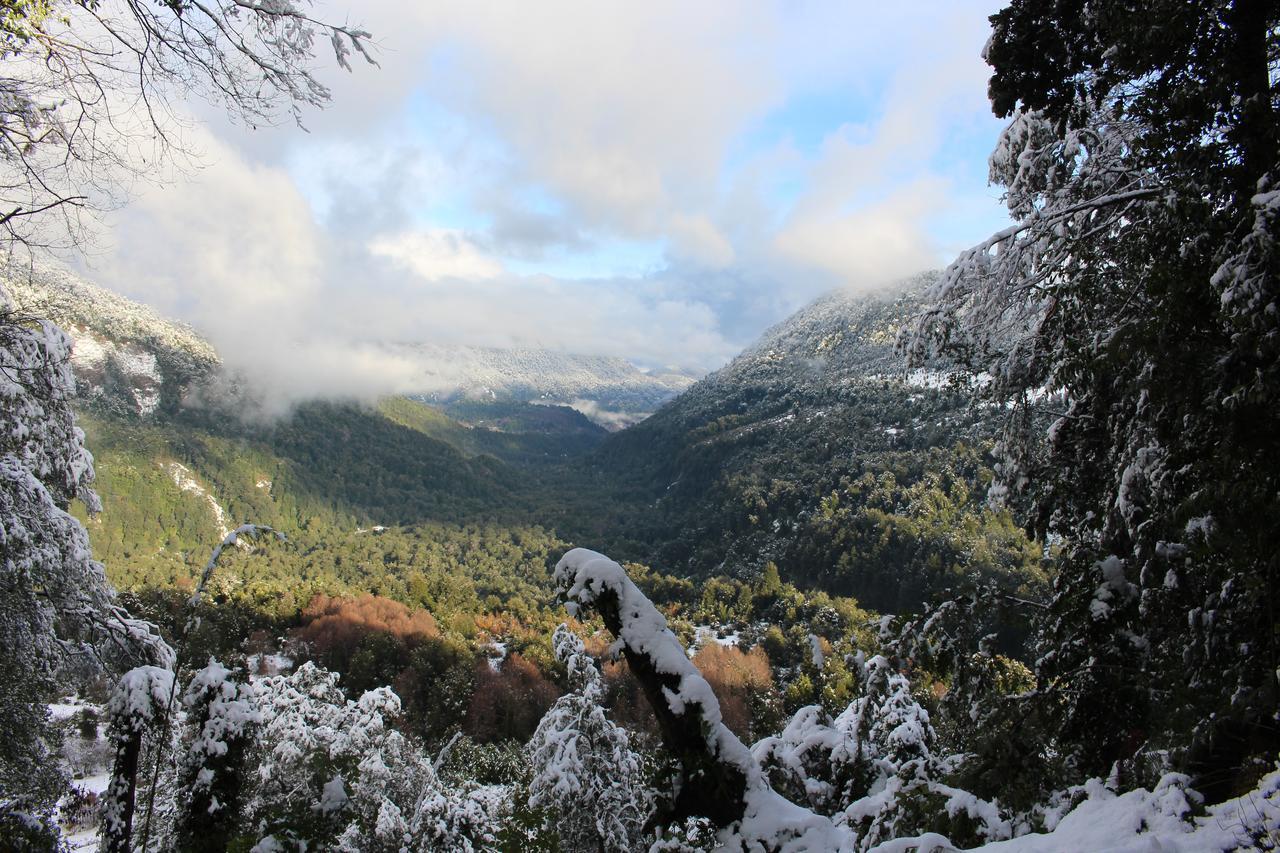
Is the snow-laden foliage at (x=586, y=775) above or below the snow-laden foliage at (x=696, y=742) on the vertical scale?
below

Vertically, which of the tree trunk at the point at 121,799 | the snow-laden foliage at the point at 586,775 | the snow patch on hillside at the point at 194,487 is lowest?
the snow-laden foliage at the point at 586,775

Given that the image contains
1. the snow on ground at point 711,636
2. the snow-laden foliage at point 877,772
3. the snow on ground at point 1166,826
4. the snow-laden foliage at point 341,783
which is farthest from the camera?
the snow on ground at point 711,636

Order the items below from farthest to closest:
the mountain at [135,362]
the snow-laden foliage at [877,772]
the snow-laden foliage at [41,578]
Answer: the mountain at [135,362] < the snow-laden foliage at [41,578] < the snow-laden foliage at [877,772]

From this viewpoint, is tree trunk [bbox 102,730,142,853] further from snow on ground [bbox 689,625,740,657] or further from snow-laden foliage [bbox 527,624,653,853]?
snow on ground [bbox 689,625,740,657]

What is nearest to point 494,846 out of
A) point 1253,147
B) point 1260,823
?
point 1260,823

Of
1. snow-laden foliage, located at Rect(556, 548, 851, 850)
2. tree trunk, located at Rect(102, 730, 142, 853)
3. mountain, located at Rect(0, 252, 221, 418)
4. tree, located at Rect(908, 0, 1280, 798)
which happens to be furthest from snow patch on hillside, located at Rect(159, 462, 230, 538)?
tree, located at Rect(908, 0, 1280, 798)

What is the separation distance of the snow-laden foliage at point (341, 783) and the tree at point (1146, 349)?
348 inches

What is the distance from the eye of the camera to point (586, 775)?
11.4 m

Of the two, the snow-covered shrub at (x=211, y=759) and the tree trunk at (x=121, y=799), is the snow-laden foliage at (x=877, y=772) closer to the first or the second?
the snow-covered shrub at (x=211, y=759)

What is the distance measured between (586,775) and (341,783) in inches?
173

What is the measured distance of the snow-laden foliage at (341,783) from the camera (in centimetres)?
952

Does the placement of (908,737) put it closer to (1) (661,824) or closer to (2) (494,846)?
(1) (661,824)

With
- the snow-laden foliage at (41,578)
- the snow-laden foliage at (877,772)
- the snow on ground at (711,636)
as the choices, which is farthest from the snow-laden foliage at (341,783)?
the snow on ground at (711,636)

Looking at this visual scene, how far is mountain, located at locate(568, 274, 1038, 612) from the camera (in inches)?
2687
